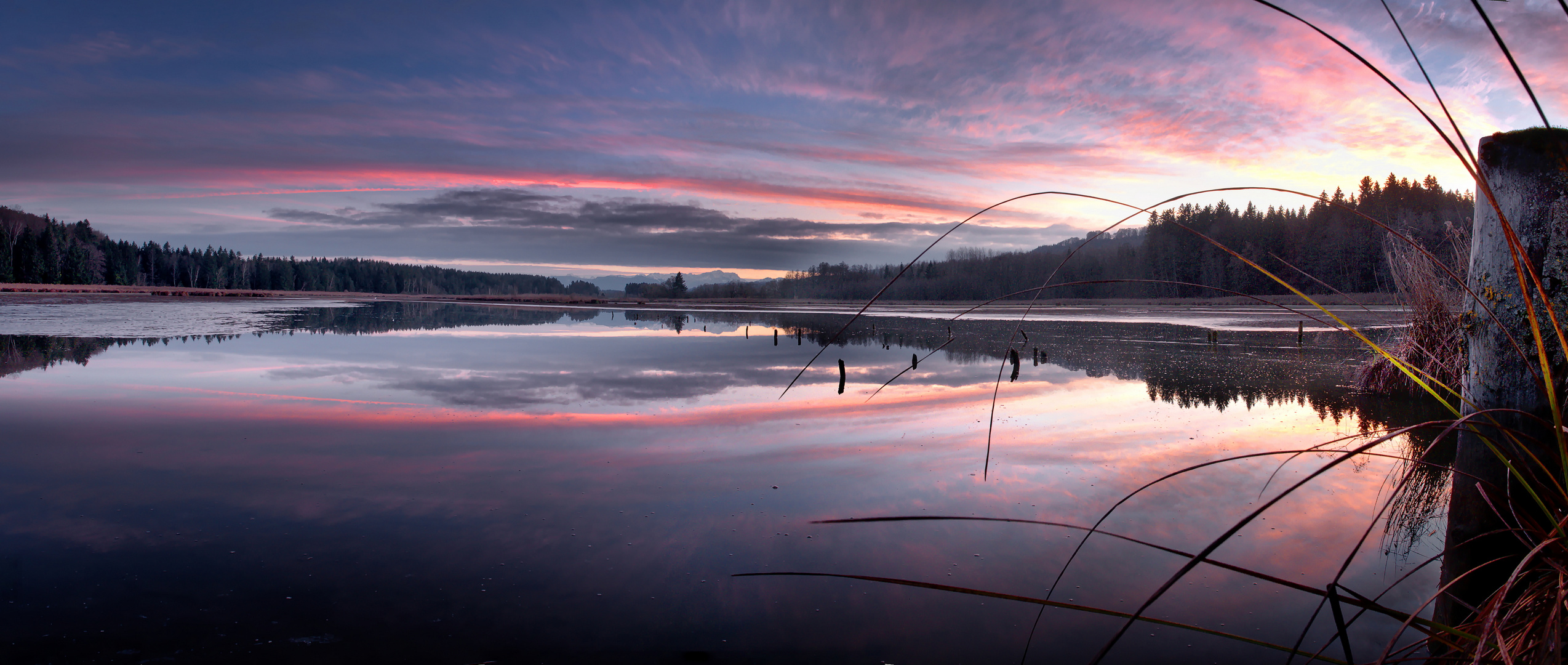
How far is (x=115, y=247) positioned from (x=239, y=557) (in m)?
143

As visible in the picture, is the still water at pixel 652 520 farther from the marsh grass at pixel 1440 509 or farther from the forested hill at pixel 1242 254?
the forested hill at pixel 1242 254

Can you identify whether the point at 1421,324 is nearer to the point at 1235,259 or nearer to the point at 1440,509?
the point at 1440,509

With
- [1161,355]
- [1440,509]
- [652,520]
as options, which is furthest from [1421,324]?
[652,520]

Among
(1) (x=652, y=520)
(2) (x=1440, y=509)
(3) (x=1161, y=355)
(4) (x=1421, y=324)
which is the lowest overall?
(1) (x=652, y=520)

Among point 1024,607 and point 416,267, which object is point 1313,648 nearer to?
point 1024,607

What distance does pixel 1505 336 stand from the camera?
3.12 meters

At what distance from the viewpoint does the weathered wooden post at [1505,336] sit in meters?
3.18

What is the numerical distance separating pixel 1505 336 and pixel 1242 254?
49.1m

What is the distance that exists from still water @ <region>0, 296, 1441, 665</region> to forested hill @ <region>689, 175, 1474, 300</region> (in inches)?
1494

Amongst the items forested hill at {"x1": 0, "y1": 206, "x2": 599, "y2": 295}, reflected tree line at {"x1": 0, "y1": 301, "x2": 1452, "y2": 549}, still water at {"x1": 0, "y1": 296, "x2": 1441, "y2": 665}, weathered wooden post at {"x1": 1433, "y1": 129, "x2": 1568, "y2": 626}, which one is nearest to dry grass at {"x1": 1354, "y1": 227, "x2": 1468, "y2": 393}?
reflected tree line at {"x1": 0, "y1": 301, "x2": 1452, "y2": 549}

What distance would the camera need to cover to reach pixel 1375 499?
17.2 feet

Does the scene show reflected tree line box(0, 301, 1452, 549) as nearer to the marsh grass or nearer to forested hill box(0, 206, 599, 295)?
the marsh grass

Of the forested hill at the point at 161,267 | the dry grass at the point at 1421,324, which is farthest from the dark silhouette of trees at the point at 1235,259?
the forested hill at the point at 161,267

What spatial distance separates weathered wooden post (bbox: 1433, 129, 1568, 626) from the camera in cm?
318
